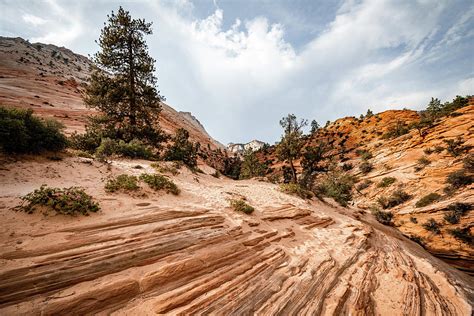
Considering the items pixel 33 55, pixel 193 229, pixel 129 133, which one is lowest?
pixel 193 229

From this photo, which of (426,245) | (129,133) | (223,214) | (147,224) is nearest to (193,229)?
(147,224)

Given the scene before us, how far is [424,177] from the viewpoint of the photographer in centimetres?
2341

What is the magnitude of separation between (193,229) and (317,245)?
18.7 feet

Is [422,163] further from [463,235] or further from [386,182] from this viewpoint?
[463,235]

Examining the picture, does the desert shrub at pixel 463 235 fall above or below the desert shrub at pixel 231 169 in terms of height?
below

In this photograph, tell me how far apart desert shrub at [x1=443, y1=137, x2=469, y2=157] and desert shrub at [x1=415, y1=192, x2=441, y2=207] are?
7.52 meters

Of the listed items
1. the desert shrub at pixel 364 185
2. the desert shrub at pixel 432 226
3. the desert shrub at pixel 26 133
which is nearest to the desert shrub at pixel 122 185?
the desert shrub at pixel 26 133

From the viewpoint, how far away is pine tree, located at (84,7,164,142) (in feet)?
57.9

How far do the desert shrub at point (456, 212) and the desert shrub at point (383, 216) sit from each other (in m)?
4.06

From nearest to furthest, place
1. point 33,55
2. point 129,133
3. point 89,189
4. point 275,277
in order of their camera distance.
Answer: point 275,277
point 89,189
point 129,133
point 33,55

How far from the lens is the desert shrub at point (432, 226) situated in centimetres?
1742

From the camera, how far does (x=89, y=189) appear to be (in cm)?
754

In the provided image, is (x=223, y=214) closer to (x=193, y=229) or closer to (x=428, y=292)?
(x=193, y=229)

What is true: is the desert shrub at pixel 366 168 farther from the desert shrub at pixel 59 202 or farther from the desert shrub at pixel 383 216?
the desert shrub at pixel 59 202
